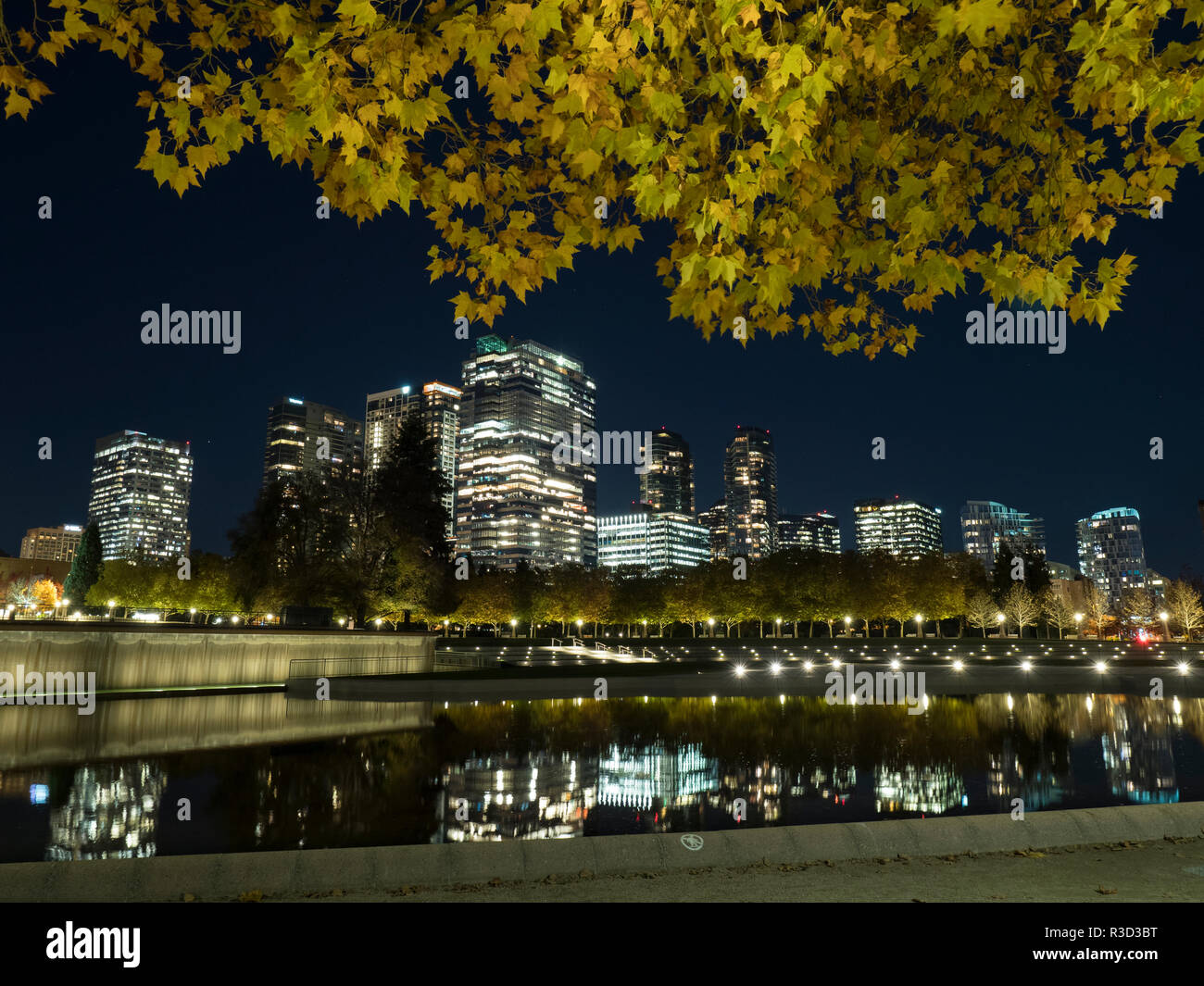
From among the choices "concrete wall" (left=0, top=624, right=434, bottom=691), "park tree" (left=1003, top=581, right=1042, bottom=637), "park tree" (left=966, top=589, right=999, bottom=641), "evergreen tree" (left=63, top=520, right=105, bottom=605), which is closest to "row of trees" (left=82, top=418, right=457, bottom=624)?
"concrete wall" (left=0, top=624, right=434, bottom=691)

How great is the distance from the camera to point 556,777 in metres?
14.9

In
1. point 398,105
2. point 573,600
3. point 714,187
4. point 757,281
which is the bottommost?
point 573,600

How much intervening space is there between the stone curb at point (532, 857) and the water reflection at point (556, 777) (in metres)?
2.90

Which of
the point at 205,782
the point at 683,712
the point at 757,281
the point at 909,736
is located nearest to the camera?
the point at 757,281

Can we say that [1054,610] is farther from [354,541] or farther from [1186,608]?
[354,541]

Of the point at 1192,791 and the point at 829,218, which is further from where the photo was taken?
the point at 1192,791

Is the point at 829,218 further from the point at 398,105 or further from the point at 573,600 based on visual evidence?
the point at 573,600

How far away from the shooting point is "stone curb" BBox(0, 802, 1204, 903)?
700 cm

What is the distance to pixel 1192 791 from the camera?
1327cm

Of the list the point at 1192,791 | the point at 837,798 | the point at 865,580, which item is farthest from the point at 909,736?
the point at 865,580

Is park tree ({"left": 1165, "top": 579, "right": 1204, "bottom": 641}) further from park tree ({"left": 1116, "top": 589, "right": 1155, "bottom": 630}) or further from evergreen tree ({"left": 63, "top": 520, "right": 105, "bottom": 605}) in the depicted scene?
evergreen tree ({"left": 63, "top": 520, "right": 105, "bottom": 605})

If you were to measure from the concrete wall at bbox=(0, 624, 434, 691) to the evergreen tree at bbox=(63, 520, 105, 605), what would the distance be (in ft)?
267

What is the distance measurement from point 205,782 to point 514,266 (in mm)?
11938

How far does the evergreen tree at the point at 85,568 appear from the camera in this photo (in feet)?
331
